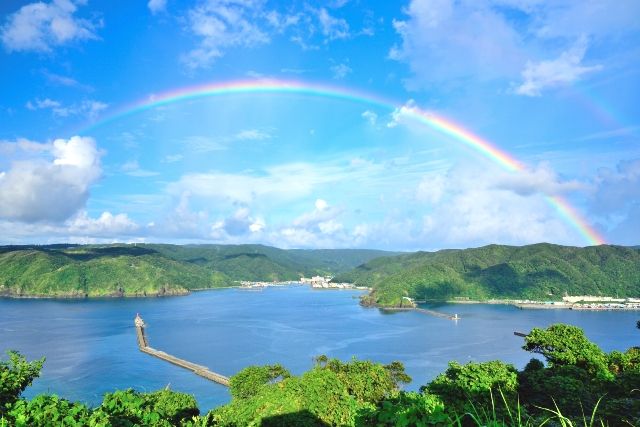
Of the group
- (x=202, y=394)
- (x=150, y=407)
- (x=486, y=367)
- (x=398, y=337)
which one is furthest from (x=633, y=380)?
(x=398, y=337)

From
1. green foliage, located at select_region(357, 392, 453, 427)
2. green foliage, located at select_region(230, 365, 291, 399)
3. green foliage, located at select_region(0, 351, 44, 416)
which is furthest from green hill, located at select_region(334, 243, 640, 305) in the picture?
green foliage, located at select_region(357, 392, 453, 427)

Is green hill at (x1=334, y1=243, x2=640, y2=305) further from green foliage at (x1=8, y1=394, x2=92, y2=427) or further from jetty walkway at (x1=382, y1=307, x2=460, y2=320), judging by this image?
green foliage at (x1=8, y1=394, x2=92, y2=427)

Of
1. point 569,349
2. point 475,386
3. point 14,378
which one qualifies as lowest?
point 475,386

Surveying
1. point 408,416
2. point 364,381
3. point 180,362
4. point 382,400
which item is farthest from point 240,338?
point 408,416

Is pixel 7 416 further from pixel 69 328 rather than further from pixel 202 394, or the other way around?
pixel 69 328

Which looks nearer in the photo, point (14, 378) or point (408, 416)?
point (408, 416)

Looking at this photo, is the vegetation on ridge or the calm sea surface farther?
the calm sea surface

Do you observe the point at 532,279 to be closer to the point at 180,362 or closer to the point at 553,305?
the point at 553,305
